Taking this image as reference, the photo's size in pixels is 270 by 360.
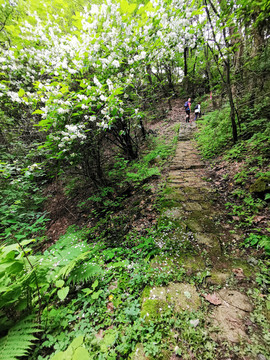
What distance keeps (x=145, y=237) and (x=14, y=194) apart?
395 centimetres

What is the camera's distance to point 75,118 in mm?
3609

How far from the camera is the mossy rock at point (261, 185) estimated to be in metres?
2.79

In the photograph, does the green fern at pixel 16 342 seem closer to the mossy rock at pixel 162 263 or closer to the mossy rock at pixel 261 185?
the mossy rock at pixel 162 263

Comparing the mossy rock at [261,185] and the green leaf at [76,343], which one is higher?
the mossy rock at [261,185]

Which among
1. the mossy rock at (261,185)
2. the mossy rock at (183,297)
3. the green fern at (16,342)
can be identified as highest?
the mossy rock at (261,185)

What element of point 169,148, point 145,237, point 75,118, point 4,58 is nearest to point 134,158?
point 169,148

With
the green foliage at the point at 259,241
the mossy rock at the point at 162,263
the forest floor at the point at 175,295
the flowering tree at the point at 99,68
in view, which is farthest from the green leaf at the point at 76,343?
the flowering tree at the point at 99,68

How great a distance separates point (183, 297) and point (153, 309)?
15.5 inches

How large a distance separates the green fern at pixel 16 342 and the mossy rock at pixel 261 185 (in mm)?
3885

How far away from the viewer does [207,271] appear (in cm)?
201

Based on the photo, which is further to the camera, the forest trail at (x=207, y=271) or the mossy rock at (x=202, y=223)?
the mossy rock at (x=202, y=223)

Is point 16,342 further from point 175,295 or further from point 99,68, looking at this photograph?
point 99,68

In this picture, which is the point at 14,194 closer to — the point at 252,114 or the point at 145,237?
the point at 145,237

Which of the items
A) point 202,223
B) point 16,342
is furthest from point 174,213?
point 16,342
